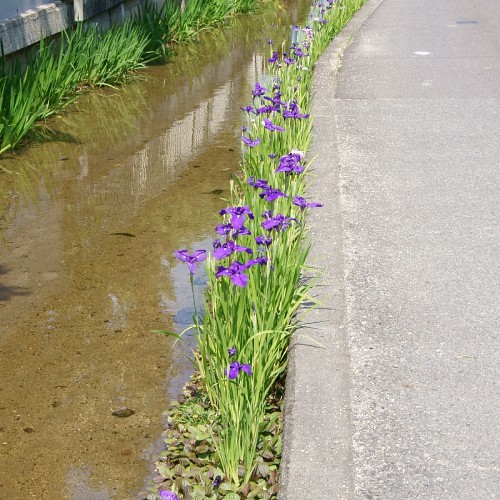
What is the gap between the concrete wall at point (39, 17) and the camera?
8.38 metres

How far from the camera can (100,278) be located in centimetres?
510

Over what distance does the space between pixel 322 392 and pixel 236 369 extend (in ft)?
1.61

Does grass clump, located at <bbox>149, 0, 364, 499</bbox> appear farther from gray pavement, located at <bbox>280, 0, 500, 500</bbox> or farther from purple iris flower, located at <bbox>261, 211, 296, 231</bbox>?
gray pavement, located at <bbox>280, 0, 500, 500</bbox>

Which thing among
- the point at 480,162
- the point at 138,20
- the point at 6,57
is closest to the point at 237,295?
the point at 480,162

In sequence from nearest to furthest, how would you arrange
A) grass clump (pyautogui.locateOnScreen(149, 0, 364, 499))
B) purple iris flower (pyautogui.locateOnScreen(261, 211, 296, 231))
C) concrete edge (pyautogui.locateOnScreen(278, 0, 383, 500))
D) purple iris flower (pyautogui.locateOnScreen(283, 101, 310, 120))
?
1. concrete edge (pyautogui.locateOnScreen(278, 0, 383, 500))
2. grass clump (pyautogui.locateOnScreen(149, 0, 364, 499))
3. purple iris flower (pyautogui.locateOnScreen(261, 211, 296, 231))
4. purple iris flower (pyautogui.locateOnScreen(283, 101, 310, 120))

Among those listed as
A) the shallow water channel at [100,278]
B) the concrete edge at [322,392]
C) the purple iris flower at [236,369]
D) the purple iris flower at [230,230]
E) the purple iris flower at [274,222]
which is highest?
the purple iris flower at [230,230]

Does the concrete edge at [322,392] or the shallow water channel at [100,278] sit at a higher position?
A: the concrete edge at [322,392]

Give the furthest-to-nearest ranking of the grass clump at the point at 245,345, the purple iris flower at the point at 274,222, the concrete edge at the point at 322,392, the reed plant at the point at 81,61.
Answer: the reed plant at the point at 81,61 < the purple iris flower at the point at 274,222 < the grass clump at the point at 245,345 < the concrete edge at the point at 322,392

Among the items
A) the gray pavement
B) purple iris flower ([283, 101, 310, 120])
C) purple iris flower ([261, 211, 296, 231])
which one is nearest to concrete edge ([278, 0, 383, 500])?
the gray pavement

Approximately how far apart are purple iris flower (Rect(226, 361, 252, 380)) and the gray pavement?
0.91ft

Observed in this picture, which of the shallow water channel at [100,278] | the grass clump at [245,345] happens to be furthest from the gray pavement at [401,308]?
the shallow water channel at [100,278]

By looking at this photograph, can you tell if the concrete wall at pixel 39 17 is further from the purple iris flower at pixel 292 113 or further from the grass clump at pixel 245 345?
the grass clump at pixel 245 345

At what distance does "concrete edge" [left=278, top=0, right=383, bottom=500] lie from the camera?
3004 millimetres

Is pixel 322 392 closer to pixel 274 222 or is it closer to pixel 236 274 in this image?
pixel 236 274
